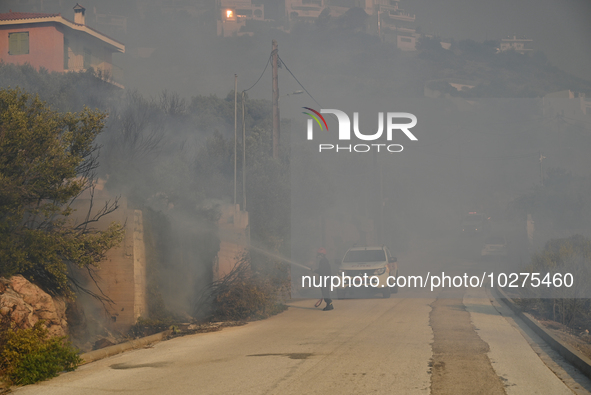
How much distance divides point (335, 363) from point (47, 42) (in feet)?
116

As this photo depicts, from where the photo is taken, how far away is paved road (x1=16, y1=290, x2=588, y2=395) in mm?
7395

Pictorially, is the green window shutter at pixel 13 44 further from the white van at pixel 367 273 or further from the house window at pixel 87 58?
the white van at pixel 367 273

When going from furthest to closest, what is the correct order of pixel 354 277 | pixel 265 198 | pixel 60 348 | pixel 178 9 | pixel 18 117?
pixel 178 9
pixel 265 198
pixel 354 277
pixel 18 117
pixel 60 348

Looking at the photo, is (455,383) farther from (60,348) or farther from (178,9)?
(178,9)

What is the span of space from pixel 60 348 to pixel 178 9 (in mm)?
183100

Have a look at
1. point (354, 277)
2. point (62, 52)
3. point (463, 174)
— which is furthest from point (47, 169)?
point (463, 174)

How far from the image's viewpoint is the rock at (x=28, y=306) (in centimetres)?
961

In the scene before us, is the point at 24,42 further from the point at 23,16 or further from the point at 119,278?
the point at 119,278

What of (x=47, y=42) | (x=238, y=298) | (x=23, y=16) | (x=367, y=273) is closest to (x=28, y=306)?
(x=238, y=298)

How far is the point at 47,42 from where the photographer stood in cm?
3706

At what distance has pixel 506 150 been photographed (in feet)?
317

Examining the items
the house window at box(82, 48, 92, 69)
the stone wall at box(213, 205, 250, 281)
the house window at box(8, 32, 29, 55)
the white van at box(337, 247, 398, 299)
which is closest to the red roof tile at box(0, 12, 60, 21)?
the house window at box(8, 32, 29, 55)

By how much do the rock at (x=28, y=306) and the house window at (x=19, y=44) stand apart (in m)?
31.2

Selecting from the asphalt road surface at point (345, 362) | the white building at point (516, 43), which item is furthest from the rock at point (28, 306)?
the white building at point (516, 43)
